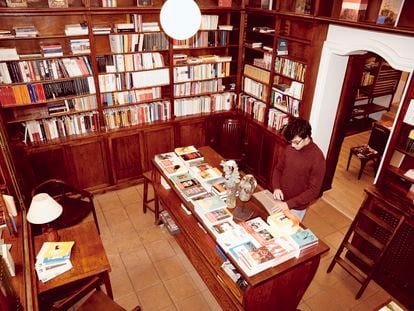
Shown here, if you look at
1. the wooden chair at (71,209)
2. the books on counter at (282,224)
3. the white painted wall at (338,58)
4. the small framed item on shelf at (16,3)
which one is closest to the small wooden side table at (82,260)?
the wooden chair at (71,209)

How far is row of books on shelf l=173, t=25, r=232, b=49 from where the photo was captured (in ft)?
16.6

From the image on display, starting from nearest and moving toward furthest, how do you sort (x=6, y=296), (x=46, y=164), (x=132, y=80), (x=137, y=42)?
1. (x=6, y=296)
2. (x=46, y=164)
3. (x=137, y=42)
4. (x=132, y=80)

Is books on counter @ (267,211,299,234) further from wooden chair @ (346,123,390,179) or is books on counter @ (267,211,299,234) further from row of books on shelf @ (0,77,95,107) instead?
wooden chair @ (346,123,390,179)

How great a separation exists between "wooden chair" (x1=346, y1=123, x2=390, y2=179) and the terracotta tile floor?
1.32 m

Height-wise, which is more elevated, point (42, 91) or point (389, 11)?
point (389, 11)

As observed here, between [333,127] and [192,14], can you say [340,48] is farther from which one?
[192,14]

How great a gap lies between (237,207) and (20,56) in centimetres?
342

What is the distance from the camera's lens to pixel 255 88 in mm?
5438

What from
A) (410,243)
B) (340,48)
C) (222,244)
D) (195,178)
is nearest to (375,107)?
(340,48)

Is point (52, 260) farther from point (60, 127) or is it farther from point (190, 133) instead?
point (190, 133)

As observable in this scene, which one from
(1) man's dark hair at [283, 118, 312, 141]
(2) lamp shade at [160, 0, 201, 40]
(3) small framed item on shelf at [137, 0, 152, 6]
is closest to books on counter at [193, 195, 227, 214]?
(1) man's dark hair at [283, 118, 312, 141]

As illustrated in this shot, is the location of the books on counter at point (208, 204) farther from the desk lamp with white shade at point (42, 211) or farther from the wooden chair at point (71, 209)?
the wooden chair at point (71, 209)

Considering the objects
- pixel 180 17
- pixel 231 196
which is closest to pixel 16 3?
pixel 180 17

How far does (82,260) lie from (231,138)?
3.24 meters
